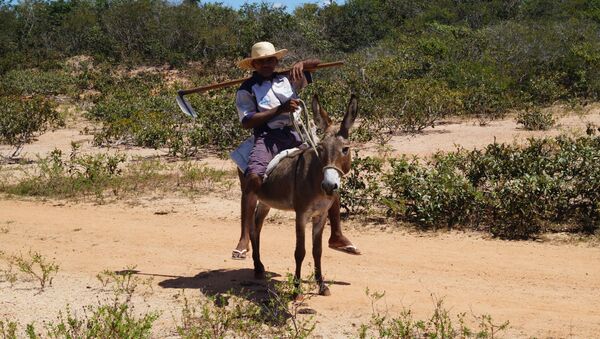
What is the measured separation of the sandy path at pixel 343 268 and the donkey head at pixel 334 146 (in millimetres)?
1132

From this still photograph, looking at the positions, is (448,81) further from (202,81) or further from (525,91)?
(202,81)

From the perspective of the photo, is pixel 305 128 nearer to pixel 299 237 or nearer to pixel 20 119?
pixel 299 237

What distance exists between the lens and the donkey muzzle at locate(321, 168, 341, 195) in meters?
4.72

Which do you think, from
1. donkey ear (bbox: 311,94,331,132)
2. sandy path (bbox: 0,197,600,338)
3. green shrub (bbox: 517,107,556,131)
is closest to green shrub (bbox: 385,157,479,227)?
sandy path (bbox: 0,197,600,338)

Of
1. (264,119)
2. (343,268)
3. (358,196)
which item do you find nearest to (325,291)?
(343,268)

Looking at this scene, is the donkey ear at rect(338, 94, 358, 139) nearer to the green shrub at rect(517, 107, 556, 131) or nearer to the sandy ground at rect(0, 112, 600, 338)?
the sandy ground at rect(0, 112, 600, 338)

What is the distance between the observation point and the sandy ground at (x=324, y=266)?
17.4 ft

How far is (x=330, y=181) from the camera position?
4742mm

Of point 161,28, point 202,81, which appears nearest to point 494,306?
point 202,81

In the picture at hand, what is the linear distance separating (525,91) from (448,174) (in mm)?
11823

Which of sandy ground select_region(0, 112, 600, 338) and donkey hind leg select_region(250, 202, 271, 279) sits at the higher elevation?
donkey hind leg select_region(250, 202, 271, 279)

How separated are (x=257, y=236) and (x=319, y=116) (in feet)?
5.02

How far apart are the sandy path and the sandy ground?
0.01 meters

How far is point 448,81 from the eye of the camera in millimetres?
20062
